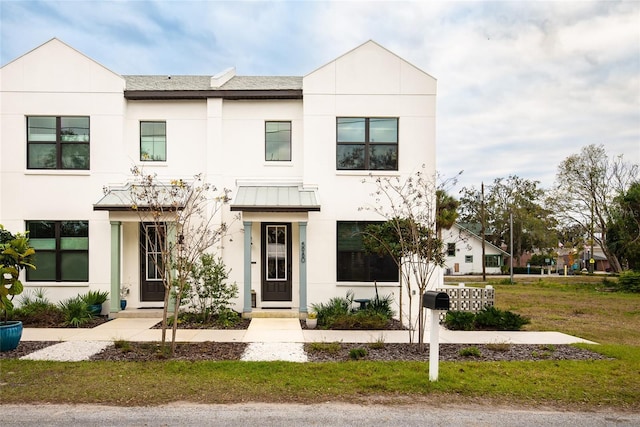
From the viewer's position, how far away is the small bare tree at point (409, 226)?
33.1ft

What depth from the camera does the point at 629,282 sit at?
26.3m

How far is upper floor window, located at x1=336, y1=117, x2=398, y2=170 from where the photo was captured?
13.5 metres

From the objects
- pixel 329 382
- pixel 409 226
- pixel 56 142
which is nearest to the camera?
pixel 329 382

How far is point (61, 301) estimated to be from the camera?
1293cm

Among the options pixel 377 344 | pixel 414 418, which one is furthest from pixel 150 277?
pixel 414 418

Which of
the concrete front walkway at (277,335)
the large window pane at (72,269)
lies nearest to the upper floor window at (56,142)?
the large window pane at (72,269)

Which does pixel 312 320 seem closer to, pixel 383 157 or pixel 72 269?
pixel 383 157

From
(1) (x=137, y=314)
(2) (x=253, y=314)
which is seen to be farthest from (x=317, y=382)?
(1) (x=137, y=314)

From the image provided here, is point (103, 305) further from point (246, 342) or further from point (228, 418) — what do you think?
point (228, 418)

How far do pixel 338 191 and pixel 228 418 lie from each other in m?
8.62

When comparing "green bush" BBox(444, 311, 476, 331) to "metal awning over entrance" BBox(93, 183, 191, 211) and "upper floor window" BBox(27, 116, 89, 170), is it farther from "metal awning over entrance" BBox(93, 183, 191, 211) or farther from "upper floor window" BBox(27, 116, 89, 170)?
"upper floor window" BBox(27, 116, 89, 170)

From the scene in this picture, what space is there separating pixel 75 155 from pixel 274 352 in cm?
900

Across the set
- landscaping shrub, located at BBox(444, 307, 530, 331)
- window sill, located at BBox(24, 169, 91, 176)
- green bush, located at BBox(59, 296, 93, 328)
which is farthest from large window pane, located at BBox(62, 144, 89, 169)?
landscaping shrub, located at BBox(444, 307, 530, 331)

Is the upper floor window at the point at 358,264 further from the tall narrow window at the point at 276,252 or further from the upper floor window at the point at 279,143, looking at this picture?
→ the upper floor window at the point at 279,143
